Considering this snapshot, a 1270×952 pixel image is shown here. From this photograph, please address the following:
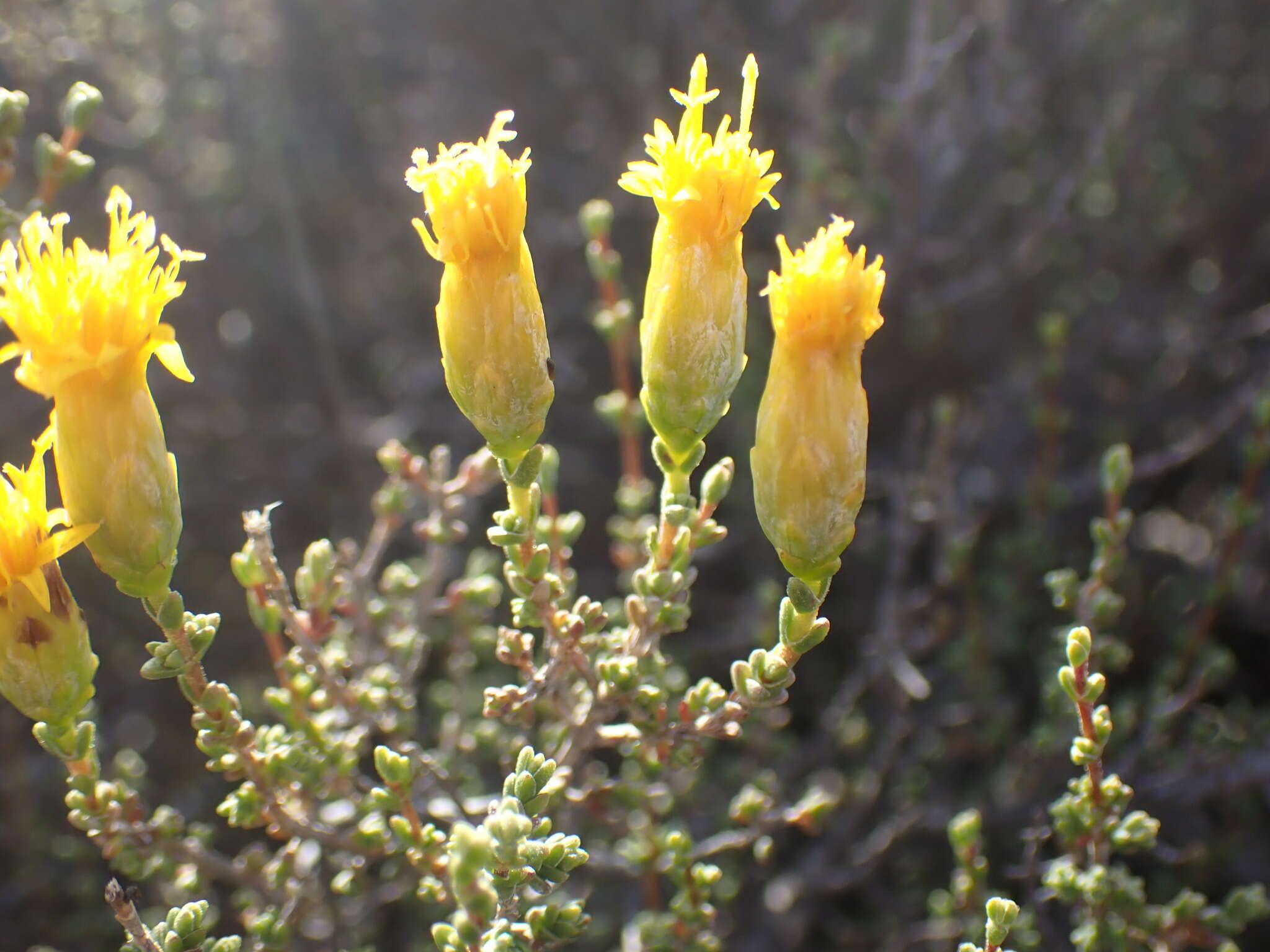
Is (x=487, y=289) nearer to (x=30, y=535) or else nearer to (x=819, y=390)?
(x=819, y=390)

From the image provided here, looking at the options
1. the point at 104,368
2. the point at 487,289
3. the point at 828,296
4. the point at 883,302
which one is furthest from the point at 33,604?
the point at 883,302

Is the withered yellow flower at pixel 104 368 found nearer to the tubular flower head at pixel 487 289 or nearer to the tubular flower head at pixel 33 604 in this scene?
the tubular flower head at pixel 33 604

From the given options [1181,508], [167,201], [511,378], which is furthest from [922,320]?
[167,201]

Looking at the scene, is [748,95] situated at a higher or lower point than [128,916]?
higher

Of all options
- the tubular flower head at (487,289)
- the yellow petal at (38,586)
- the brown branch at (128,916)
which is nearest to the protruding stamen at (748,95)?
the tubular flower head at (487,289)

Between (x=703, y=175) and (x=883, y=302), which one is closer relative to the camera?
(x=703, y=175)

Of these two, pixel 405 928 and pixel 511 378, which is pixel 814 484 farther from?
pixel 405 928

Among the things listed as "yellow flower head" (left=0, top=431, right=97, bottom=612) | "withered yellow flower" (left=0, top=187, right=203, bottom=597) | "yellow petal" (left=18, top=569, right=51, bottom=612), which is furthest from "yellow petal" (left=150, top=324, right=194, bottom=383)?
"yellow petal" (left=18, top=569, right=51, bottom=612)

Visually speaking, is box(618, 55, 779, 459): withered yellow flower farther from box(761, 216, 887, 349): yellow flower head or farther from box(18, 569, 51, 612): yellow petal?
box(18, 569, 51, 612): yellow petal
